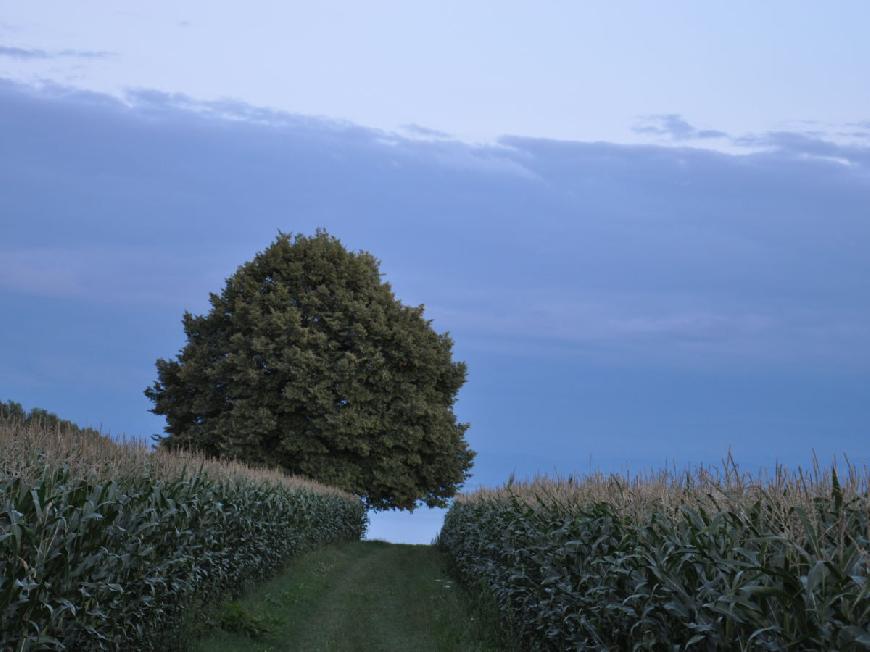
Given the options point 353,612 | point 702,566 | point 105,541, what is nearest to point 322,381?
point 353,612

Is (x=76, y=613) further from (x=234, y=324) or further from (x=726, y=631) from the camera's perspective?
(x=234, y=324)

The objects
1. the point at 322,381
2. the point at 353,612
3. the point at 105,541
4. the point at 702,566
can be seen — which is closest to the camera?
the point at 702,566

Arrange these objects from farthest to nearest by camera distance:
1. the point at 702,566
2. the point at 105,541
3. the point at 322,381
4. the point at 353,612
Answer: the point at 322,381, the point at 353,612, the point at 105,541, the point at 702,566

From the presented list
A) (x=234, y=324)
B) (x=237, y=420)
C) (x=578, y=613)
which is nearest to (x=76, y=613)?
(x=578, y=613)

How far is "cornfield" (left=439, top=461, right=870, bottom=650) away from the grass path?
334 centimetres

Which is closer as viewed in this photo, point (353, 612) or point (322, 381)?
point (353, 612)

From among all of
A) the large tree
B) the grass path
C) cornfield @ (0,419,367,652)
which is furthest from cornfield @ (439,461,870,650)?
the large tree

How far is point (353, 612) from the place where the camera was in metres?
20.5

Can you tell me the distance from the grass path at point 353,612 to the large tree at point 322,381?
14349mm

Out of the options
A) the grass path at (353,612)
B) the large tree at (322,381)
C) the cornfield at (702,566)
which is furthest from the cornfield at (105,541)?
the large tree at (322,381)

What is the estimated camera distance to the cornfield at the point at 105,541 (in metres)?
9.07

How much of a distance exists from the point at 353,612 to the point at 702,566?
14.0 meters

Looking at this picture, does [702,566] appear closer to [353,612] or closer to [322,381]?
[353,612]

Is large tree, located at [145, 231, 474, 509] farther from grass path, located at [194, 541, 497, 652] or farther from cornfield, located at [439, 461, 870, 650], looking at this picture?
cornfield, located at [439, 461, 870, 650]
